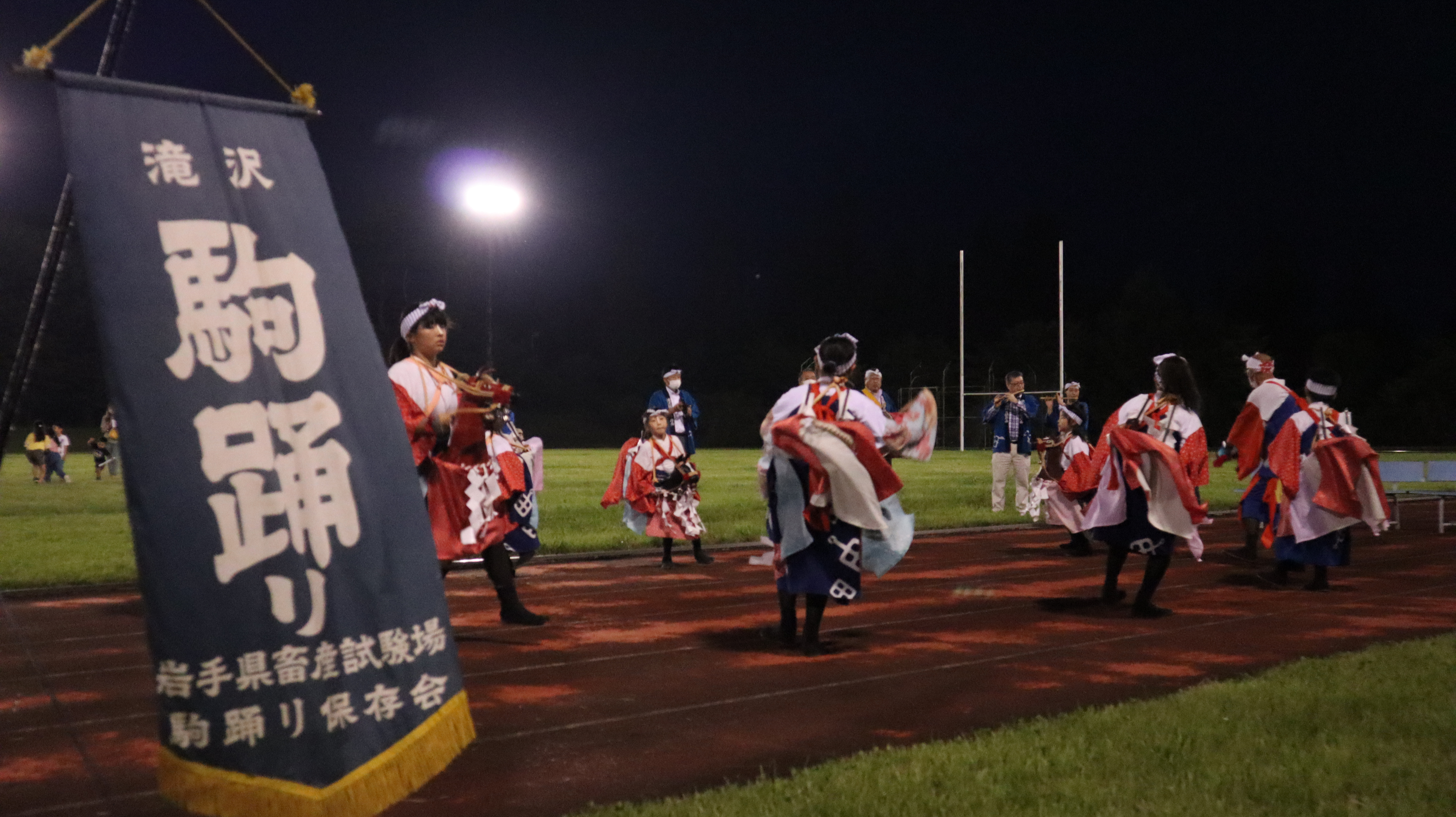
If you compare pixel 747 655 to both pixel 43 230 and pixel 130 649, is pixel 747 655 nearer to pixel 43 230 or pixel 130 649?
pixel 130 649

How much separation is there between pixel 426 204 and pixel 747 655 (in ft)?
196

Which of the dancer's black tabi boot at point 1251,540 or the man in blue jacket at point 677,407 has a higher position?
the man in blue jacket at point 677,407

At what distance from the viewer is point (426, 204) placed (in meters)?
63.2

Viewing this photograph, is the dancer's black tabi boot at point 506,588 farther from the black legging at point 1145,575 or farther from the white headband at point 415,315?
the black legging at point 1145,575

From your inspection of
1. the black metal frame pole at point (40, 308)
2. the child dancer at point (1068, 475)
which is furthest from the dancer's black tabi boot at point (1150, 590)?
the black metal frame pole at point (40, 308)

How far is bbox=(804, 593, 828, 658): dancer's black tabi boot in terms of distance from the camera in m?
6.96

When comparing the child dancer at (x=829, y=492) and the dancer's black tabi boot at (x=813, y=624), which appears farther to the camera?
the dancer's black tabi boot at (x=813, y=624)

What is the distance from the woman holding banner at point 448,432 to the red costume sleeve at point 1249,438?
6.42 meters

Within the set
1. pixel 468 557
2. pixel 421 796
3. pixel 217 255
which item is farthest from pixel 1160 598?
pixel 217 255

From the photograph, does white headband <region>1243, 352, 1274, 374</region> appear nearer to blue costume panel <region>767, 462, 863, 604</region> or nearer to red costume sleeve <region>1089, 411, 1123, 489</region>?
red costume sleeve <region>1089, 411, 1123, 489</region>

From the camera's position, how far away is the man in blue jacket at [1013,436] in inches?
623

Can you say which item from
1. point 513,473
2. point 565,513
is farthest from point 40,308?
point 565,513

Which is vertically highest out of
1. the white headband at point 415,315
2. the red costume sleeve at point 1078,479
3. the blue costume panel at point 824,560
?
the white headband at point 415,315

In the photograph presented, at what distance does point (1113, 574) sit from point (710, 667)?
3567 millimetres
